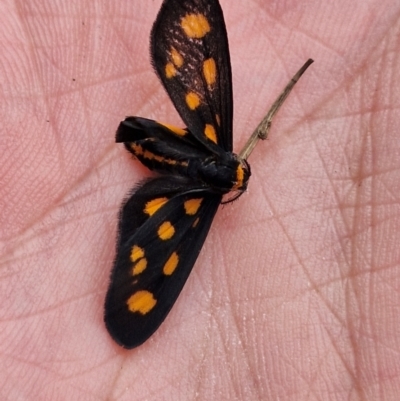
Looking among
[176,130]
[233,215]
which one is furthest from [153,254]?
[176,130]

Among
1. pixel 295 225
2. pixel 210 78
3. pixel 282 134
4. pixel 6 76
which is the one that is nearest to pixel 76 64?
pixel 6 76

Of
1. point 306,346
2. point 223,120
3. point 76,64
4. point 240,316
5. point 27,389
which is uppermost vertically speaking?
point 76,64

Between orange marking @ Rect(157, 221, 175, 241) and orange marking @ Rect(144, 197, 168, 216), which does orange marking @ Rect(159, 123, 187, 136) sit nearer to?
orange marking @ Rect(144, 197, 168, 216)

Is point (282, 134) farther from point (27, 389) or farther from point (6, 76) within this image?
point (27, 389)

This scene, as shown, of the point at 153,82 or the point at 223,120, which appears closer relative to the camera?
the point at 223,120

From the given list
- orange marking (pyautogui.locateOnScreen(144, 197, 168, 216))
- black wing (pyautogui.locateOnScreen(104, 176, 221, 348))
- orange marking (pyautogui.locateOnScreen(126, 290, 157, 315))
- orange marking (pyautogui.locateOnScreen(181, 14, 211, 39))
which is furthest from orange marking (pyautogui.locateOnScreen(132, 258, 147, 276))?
orange marking (pyautogui.locateOnScreen(181, 14, 211, 39))

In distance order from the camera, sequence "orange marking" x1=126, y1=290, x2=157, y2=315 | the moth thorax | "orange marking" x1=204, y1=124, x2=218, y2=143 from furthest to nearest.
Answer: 1. "orange marking" x1=204, y1=124, x2=218, y2=143
2. the moth thorax
3. "orange marking" x1=126, y1=290, x2=157, y2=315
